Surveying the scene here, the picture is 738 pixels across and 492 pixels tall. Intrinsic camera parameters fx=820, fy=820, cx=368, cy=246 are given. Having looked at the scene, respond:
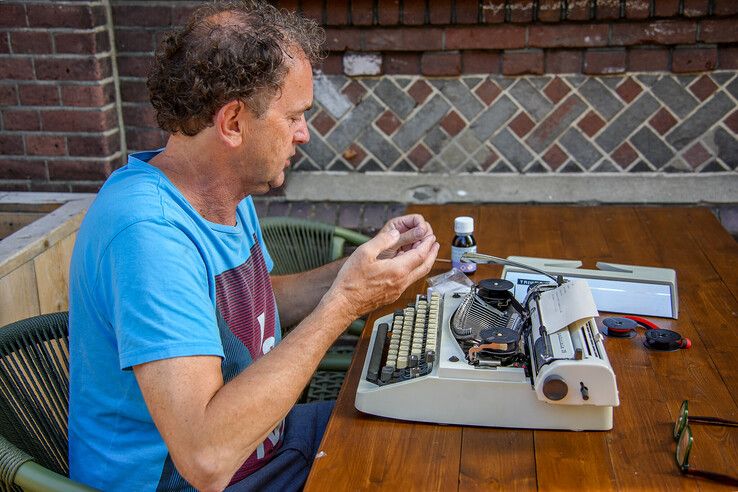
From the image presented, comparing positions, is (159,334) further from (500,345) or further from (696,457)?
(696,457)

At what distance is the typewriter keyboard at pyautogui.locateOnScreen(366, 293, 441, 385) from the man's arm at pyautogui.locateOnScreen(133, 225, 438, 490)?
0.15m

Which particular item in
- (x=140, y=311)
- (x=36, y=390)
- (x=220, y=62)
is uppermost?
(x=220, y=62)

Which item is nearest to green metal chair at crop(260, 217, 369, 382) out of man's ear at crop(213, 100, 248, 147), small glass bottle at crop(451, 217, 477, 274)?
small glass bottle at crop(451, 217, 477, 274)

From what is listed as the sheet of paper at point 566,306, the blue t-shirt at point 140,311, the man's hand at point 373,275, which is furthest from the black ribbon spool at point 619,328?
the blue t-shirt at point 140,311

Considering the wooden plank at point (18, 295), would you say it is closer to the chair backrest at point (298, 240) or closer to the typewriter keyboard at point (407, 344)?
the chair backrest at point (298, 240)

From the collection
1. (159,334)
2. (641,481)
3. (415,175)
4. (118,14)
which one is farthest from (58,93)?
(641,481)

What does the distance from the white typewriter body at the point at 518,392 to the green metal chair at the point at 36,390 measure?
0.77 metres

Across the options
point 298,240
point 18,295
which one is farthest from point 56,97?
point 298,240

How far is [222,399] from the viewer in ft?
4.72

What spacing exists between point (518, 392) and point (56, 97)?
238 centimetres

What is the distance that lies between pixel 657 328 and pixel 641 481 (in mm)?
649

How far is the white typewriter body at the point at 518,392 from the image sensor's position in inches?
60.5

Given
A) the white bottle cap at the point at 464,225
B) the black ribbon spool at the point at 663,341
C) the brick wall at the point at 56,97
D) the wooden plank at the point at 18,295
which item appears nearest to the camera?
the black ribbon spool at the point at 663,341

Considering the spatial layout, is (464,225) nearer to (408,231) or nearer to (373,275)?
(408,231)
